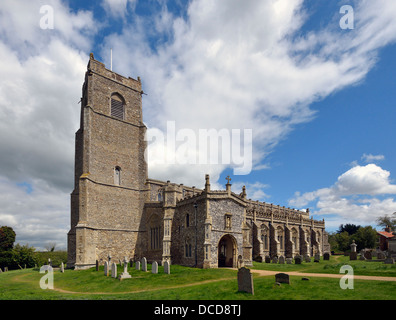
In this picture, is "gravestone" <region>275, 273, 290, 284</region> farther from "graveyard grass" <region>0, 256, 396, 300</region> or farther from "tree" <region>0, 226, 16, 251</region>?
"tree" <region>0, 226, 16, 251</region>

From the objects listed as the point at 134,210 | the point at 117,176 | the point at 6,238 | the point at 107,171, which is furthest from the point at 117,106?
the point at 6,238

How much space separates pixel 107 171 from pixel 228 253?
16234 millimetres

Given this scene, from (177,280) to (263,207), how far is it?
35.2 meters

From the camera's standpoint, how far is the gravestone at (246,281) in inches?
515

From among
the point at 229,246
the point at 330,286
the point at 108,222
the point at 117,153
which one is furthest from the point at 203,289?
the point at 117,153

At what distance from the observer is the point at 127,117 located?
119 feet

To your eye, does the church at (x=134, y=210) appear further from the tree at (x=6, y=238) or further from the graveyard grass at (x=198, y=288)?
the tree at (x=6, y=238)

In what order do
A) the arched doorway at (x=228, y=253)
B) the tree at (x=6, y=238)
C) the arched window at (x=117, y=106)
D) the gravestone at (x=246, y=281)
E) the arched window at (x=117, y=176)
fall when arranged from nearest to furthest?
the gravestone at (x=246, y=281), the arched doorway at (x=228, y=253), the arched window at (x=117, y=176), the arched window at (x=117, y=106), the tree at (x=6, y=238)

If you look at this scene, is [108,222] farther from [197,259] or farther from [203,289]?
[203,289]

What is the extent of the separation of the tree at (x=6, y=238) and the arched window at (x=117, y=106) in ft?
87.1

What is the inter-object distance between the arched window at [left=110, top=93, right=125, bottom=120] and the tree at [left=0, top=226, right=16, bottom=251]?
26534 mm

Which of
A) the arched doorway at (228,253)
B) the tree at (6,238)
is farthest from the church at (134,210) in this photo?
the tree at (6,238)

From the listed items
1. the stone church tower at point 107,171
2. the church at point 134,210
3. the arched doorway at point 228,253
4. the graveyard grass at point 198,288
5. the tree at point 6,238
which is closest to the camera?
the graveyard grass at point 198,288

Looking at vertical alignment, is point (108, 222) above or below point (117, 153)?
below
